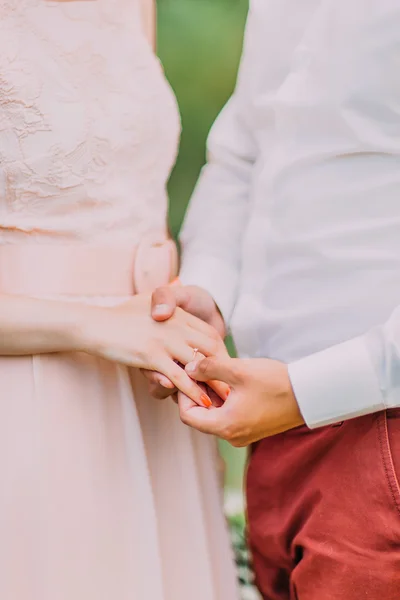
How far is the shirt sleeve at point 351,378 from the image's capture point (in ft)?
2.48

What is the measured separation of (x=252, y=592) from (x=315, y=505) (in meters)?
0.91

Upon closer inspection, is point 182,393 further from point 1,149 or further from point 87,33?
point 87,33

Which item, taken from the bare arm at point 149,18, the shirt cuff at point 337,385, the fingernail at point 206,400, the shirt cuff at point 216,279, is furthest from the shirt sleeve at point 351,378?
the bare arm at point 149,18

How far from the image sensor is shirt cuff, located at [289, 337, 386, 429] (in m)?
0.77

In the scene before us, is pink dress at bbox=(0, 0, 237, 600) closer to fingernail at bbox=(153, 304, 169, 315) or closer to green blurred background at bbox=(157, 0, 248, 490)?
fingernail at bbox=(153, 304, 169, 315)

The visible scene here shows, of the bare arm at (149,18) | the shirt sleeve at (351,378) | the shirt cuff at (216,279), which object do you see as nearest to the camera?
the shirt sleeve at (351,378)

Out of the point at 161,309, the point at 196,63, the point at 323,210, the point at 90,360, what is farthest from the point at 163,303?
the point at 196,63

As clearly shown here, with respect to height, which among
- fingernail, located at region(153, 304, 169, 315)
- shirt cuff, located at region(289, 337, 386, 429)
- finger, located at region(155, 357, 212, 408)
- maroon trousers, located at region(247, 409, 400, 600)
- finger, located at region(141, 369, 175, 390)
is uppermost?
shirt cuff, located at region(289, 337, 386, 429)

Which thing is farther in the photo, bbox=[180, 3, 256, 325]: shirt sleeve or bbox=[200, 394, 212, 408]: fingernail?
bbox=[180, 3, 256, 325]: shirt sleeve

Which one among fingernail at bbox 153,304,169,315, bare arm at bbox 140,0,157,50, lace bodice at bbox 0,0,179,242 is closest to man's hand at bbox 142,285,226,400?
fingernail at bbox 153,304,169,315

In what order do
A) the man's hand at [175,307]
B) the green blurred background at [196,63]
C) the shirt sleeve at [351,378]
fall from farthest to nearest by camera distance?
the green blurred background at [196,63] → the man's hand at [175,307] → the shirt sleeve at [351,378]

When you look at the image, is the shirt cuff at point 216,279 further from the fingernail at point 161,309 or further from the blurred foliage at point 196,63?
the blurred foliage at point 196,63

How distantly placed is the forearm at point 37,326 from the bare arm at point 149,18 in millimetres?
479

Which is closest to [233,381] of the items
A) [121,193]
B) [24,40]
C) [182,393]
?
[182,393]
